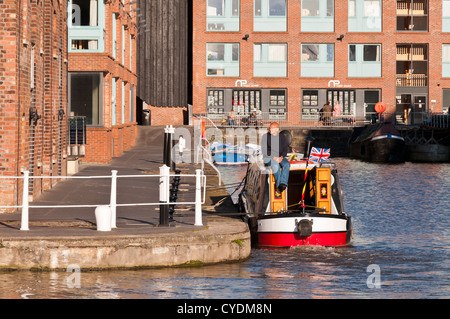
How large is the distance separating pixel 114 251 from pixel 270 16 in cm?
5604

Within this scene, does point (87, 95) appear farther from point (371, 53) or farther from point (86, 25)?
point (371, 53)

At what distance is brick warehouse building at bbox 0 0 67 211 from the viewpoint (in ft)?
66.4

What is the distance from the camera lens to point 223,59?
70.2 m

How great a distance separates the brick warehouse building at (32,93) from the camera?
66.4 ft

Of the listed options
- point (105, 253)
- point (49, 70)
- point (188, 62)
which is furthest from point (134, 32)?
point (105, 253)

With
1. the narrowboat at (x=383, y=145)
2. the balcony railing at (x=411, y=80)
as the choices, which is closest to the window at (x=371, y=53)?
the balcony railing at (x=411, y=80)

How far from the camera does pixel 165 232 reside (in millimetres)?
16703

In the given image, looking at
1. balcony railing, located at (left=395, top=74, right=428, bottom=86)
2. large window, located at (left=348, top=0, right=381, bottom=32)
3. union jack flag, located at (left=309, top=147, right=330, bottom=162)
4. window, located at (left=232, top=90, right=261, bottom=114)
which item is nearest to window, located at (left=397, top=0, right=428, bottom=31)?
large window, located at (left=348, top=0, right=381, bottom=32)

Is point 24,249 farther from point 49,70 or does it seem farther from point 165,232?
point 49,70

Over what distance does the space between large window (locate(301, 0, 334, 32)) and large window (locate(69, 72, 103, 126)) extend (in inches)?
1355

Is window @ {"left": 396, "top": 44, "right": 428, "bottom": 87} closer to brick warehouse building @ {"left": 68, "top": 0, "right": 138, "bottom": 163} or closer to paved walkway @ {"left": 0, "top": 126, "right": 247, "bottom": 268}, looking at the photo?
brick warehouse building @ {"left": 68, "top": 0, "right": 138, "bottom": 163}

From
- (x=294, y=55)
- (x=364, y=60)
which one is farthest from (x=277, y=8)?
(x=364, y=60)

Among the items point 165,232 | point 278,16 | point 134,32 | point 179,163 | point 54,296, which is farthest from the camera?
point 278,16

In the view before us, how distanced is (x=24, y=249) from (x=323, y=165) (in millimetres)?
7688
